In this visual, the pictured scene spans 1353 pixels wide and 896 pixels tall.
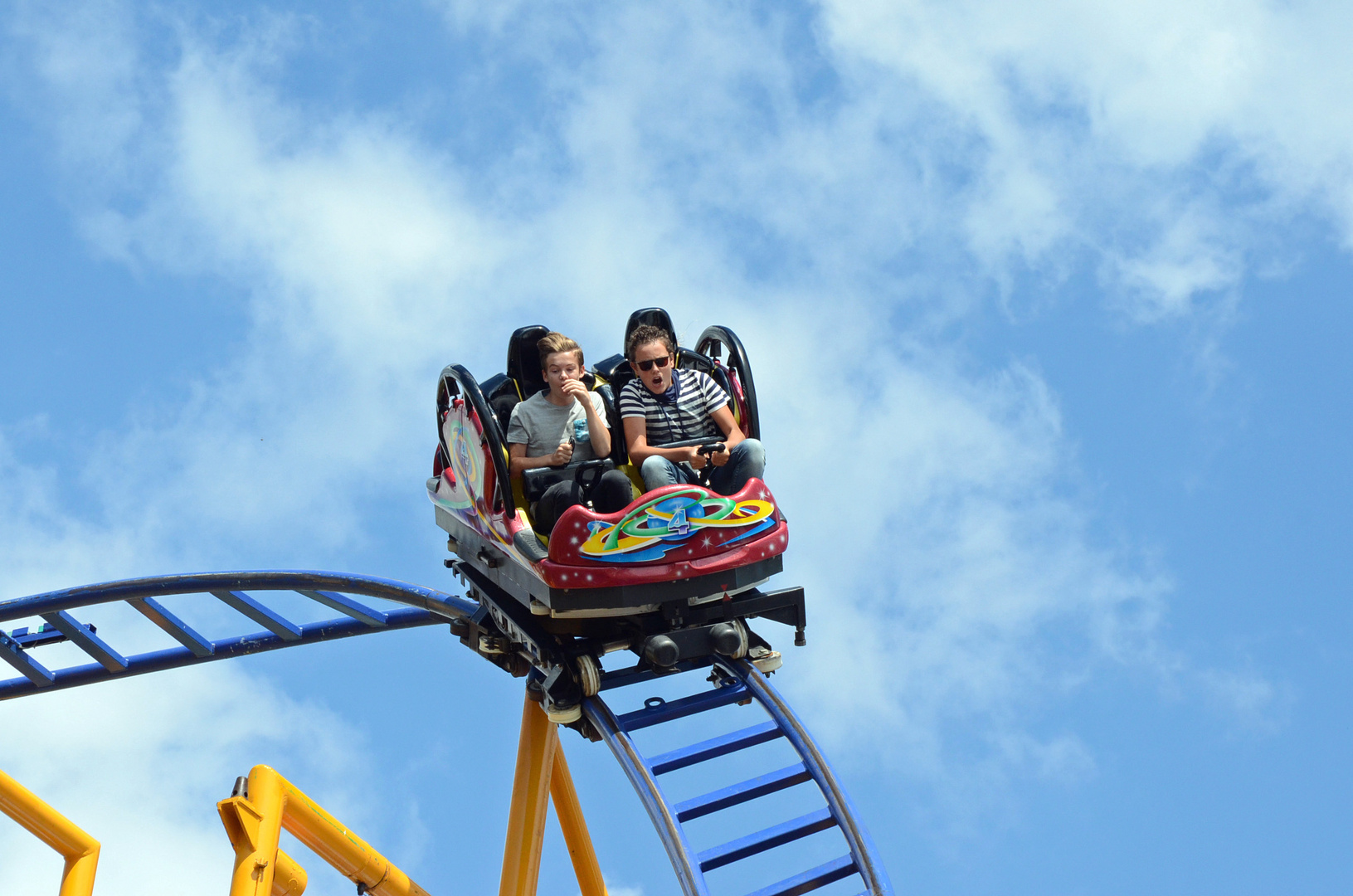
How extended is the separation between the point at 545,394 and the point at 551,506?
0.58m

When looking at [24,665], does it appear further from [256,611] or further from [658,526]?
[658,526]

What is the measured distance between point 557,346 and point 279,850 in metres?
2.18

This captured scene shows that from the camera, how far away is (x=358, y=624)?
23.2ft

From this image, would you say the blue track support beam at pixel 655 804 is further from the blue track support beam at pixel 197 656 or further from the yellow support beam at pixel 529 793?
the blue track support beam at pixel 197 656

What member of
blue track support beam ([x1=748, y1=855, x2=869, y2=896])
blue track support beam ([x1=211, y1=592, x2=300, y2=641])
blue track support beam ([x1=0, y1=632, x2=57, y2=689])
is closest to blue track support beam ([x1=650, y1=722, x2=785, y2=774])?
blue track support beam ([x1=748, y1=855, x2=869, y2=896])

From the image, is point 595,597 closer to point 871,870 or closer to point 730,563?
point 730,563

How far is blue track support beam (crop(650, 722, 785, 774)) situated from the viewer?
4.82 metres

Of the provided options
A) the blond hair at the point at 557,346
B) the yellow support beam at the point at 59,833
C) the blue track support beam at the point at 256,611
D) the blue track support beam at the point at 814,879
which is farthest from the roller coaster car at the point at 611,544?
the yellow support beam at the point at 59,833

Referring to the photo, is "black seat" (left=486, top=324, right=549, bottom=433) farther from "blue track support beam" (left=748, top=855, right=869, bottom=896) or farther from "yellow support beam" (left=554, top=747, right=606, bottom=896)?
"blue track support beam" (left=748, top=855, right=869, bottom=896)

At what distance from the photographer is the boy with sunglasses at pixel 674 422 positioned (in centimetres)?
532

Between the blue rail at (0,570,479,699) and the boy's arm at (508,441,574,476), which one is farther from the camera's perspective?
the blue rail at (0,570,479,699)

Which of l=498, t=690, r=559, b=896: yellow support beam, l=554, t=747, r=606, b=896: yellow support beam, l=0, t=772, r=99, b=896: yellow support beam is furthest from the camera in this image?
l=554, t=747, r=606, b=896: yellow support beam

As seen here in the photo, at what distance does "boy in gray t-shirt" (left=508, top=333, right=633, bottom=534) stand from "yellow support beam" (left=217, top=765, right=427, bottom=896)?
53.8 inches

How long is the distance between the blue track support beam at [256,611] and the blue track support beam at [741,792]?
293 centimetres
